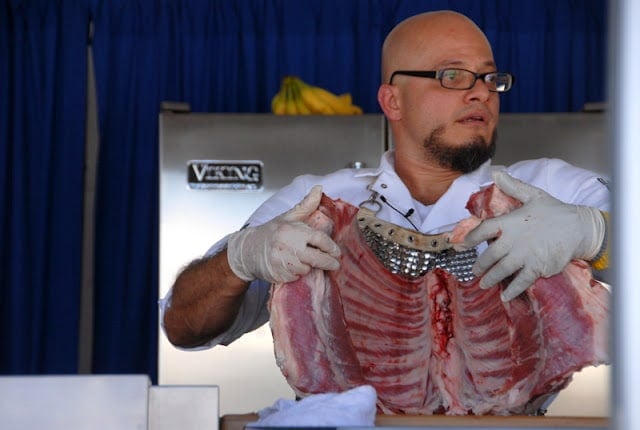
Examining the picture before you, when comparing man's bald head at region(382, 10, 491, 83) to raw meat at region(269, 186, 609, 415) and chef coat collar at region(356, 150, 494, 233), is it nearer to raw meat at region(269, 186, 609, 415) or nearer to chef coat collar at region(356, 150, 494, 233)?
chef coat collar at region(356, 150, 494, 233)

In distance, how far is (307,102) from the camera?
3471 mm

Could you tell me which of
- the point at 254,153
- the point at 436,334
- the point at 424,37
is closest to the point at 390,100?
the point at 424,37

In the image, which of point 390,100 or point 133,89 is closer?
point 390,100

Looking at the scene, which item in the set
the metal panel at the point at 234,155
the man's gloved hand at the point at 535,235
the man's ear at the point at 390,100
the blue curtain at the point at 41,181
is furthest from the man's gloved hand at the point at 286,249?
the blue curtain at the point at 41,181

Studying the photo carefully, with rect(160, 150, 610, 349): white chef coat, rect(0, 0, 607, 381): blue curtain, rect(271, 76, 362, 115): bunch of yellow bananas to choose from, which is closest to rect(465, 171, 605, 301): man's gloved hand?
rect(160, 150, 610, 349): white chef coat

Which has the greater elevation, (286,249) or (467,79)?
(467,79)

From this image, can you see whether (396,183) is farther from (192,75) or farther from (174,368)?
(192,75)

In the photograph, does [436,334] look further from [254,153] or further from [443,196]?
[254,153]

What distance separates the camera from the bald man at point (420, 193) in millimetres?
2459

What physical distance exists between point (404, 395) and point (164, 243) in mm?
1119

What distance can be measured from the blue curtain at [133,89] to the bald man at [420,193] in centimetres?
90

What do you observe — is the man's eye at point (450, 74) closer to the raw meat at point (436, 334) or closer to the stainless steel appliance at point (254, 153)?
the raw meat at point (436, 334)

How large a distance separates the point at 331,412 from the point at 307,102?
2321mm

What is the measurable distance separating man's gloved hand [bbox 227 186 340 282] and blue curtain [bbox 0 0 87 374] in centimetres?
132
